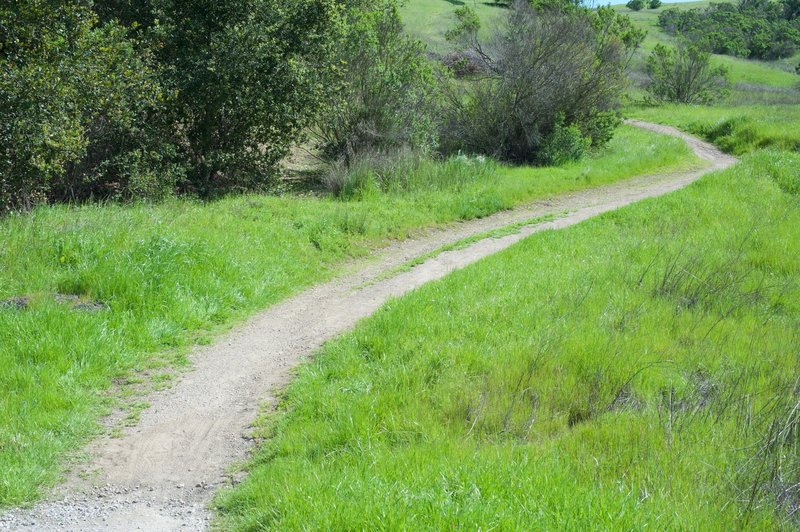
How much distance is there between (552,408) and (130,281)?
454cm

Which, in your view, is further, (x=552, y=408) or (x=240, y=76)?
(x=240, y=76)

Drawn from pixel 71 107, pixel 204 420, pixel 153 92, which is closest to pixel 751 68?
pixel 153 92

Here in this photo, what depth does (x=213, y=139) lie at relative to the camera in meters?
13.4

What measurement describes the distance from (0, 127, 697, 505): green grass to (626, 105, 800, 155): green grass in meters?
13.3

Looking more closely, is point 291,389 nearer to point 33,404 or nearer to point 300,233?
point 33,404

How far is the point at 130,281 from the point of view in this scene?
739 centimetres

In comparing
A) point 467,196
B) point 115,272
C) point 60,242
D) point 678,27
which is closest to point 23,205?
point 60,242

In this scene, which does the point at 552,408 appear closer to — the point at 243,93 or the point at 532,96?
the point at 243,93

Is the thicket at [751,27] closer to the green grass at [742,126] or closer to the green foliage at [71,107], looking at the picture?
the green grass at [742,126]

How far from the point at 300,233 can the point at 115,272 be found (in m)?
3.23

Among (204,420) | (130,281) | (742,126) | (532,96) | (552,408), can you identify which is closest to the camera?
(552,408)

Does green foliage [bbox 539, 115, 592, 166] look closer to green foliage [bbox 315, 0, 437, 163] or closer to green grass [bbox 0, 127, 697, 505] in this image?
green foliage [bbox 315, 0, 437, 163]

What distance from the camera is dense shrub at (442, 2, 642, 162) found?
18.8 metres

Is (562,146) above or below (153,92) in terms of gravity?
below
